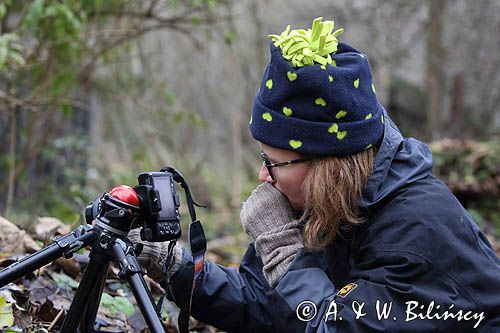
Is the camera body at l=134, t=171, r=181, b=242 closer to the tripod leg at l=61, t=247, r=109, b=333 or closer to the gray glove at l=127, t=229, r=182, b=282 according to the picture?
the tripod leg at l=61, t=247, r=109, b=333

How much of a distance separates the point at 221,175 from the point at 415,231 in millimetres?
9356

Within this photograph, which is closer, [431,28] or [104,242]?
[104,242]

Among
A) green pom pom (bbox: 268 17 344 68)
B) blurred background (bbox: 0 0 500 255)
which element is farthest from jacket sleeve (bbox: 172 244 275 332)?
blurred background (bbox: 0 0 500 255)

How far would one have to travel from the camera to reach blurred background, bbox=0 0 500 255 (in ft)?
18.7

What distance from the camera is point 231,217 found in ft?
31.1

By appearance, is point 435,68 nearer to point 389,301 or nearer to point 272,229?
point 272,229

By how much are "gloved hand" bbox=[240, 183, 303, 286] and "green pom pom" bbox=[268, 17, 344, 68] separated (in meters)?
0.50

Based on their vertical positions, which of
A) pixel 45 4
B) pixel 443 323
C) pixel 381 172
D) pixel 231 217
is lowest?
pixel 231 217

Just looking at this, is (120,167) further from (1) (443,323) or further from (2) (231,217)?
(1) (443,323)

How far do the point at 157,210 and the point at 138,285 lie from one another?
0.92 feet

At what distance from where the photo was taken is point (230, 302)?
8.86 feet

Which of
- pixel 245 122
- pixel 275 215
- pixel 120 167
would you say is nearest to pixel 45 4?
pixel 275 215

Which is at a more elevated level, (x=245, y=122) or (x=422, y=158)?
(x=422, y=158)

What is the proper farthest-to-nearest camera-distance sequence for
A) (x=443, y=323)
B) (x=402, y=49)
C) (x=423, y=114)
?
(x=423, y=114)
(x=402, y=49)
(x=443, y=323)
